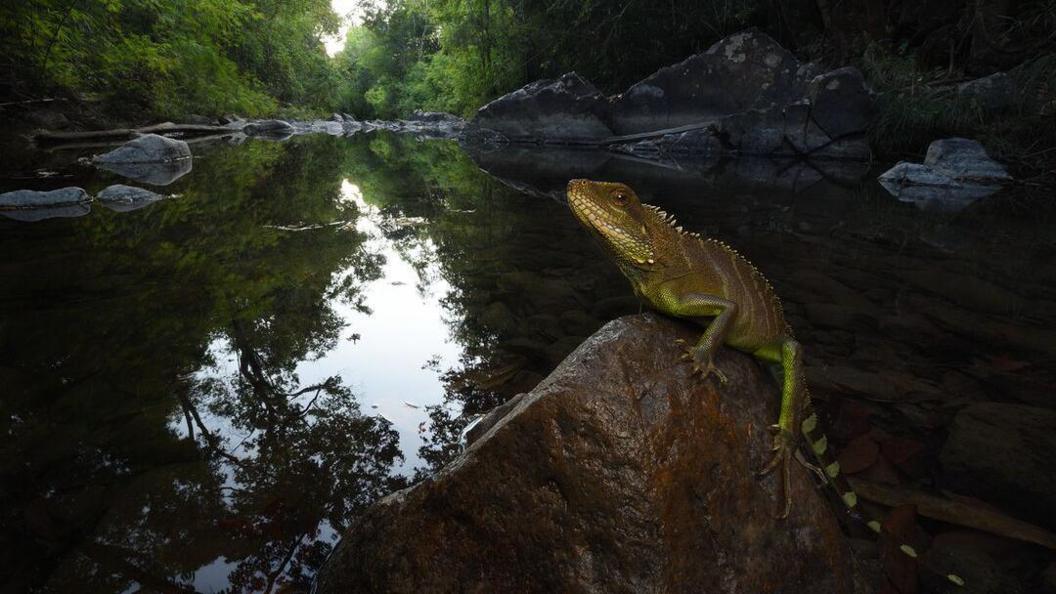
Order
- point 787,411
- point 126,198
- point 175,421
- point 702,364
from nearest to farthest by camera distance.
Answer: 1. point 702,364
2. point 787,411
3. point 175,421
4. point 126,198

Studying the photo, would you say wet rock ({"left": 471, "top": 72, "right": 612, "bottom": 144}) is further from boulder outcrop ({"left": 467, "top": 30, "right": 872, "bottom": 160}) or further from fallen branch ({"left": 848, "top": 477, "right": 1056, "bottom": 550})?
fallen branch ({"left": 848, "top": 477, "right": 1056, "bottom": 550})

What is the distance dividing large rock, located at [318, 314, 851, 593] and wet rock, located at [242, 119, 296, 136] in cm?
3343

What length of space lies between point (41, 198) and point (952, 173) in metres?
20.3

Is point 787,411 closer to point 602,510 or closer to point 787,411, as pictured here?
point 787,411

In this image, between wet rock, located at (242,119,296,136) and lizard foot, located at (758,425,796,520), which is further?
wet rock, located at (242,119,296,136)

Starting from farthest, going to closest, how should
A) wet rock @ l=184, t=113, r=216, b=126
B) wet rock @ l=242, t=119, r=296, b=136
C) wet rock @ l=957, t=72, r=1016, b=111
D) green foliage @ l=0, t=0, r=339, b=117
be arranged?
wet rock @ l=242, t=119, r=296, b=136, wet rock @ l=184, t=113, r=216, b=126, green foliage @ l=0, t=0, r=339, b=117, wet rock @ l=957, t=72, r=1016, b=111

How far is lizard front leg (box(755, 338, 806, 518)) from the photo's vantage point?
233 cm

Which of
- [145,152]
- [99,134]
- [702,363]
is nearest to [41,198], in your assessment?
[145,152]

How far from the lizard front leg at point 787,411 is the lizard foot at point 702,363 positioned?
36cm

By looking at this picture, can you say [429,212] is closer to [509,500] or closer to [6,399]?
[6,399]

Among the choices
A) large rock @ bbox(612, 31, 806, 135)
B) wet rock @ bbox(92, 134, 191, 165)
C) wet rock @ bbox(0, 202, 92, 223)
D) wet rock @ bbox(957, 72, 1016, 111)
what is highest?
wet rock @ bbox(92, 134, 191, 165)

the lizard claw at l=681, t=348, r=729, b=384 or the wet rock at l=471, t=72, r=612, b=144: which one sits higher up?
the wet rock at l=471, t=72, r=612, b=144

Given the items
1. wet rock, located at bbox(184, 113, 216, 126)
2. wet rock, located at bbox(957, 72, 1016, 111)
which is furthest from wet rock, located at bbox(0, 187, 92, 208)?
wet rock, located at bbox(957, 72, 1016, 111)

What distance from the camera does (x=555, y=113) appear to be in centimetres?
2559
